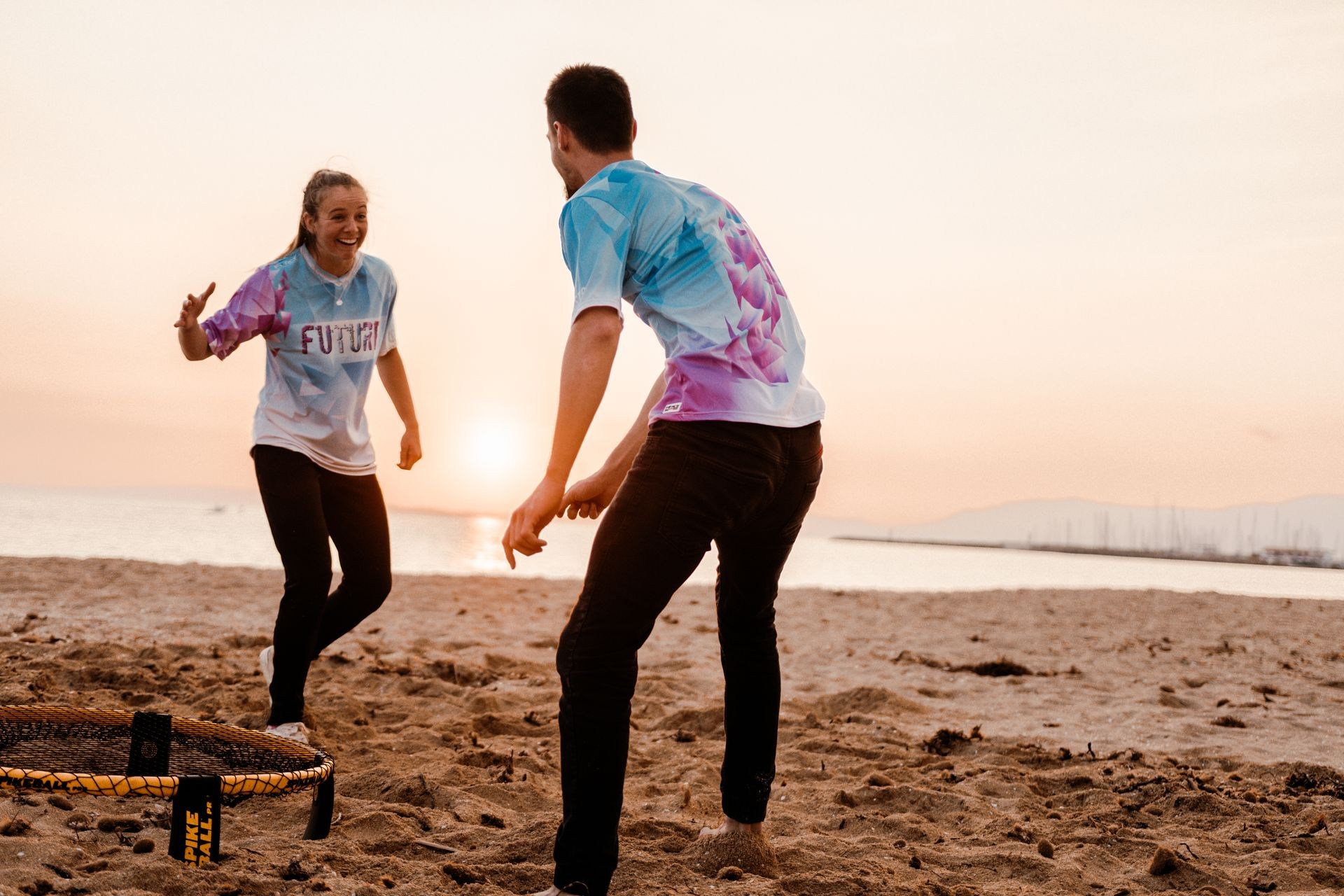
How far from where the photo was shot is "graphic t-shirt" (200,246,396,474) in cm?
406

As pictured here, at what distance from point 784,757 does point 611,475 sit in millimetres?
2322

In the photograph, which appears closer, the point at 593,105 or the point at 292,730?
the point at 593,105

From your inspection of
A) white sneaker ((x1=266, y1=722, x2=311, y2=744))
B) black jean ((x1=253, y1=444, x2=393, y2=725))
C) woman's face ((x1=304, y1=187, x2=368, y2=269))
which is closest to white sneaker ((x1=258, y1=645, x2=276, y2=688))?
black jean ((x1=253, y1=444, x2=393, y2=725))

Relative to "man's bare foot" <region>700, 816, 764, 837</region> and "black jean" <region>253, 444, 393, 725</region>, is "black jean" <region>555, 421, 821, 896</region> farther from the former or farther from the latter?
"black jean" <region>253, 444, 393, 725</region>

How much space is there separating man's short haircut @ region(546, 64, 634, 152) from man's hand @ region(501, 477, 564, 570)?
92 centimetres

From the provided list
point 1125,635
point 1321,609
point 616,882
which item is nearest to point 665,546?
point 616,882

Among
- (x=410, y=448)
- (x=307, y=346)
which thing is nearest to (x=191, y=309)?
(x=307, y=346)

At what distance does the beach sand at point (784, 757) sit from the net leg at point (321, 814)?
0.09 meters

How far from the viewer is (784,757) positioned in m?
4.46

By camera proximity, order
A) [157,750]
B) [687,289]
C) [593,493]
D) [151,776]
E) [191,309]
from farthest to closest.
Result: [191,309] < [157,750] < [151,776] < [593,493] < [687,289]

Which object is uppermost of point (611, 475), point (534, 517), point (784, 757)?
point (611, 475)

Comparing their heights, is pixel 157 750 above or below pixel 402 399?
below

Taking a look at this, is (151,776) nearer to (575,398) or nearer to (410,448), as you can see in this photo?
(575,398)

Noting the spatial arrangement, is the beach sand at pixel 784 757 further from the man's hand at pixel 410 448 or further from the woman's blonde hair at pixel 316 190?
the woman's blonde hair at pixel 316 190
